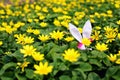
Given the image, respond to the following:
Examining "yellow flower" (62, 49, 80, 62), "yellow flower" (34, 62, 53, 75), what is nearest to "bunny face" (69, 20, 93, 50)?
"yellow flower" (62, 49, 80, 62)

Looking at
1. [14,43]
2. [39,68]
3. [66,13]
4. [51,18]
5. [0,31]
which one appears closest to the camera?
[39,68]

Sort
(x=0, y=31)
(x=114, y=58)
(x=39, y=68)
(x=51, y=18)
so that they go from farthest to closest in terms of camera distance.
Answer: (x=51, y=18) → (x=0, y=31) → (x=114, y=58) → (x=39, y=68)

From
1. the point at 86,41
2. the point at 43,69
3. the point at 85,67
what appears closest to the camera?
the point at 43,69

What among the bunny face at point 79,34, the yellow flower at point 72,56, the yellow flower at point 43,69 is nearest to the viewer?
the yellow flower at point 43,69

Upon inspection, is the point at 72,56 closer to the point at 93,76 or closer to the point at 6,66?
the point at 93,76

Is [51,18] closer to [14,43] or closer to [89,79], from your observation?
[14,43]

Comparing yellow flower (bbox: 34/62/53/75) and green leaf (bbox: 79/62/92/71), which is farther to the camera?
green leaf (bbox: 79/62/92/71)

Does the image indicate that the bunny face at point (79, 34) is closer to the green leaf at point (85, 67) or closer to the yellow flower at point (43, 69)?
the green leaf at point (85, 67)

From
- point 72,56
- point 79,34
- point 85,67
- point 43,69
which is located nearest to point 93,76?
point 85,67

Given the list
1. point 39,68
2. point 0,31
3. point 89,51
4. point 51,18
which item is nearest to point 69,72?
point 39,68

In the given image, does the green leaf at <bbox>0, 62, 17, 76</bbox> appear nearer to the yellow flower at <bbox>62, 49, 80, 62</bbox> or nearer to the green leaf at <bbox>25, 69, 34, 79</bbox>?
the green leaf at <bbox>25, 69, 34, 79</bbox>

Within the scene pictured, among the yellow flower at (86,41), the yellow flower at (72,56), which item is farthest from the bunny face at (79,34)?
the yellow flower at (72,56)
